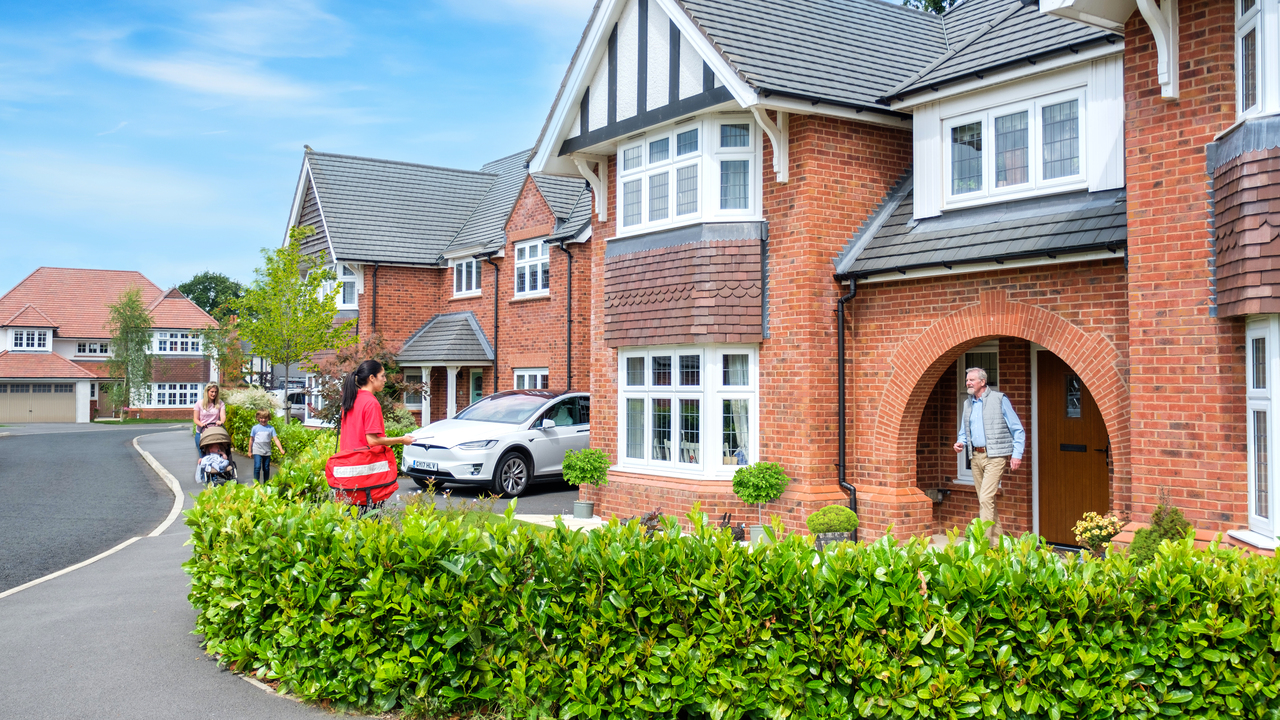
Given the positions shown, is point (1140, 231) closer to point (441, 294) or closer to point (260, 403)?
point (441, 294)

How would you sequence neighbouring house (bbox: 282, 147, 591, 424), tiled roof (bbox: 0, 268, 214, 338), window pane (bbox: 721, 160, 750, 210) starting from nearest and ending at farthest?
window pane (bbox: 721, 160, 750, 210) < neighbouring house (bbox: 282, 147, 591, 424) < tiled roof (bbox: 0, 268, 214, 338)

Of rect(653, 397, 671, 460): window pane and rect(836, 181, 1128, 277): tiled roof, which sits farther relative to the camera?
rect(653, 397, 671, 460): window pane

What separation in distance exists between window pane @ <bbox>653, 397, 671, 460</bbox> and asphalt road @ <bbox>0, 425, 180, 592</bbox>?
6.88 meters

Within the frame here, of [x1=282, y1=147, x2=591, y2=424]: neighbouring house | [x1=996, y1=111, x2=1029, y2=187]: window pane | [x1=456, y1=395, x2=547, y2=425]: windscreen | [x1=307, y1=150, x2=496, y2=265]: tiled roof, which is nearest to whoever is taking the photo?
[x1=996, y1=111, x2=1029, y2=187]: window pane

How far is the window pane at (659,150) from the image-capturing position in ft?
40.8

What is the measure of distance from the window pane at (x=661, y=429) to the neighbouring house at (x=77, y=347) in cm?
5385

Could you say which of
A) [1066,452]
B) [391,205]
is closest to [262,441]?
[1066,452]

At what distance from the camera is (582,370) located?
67.6 ft

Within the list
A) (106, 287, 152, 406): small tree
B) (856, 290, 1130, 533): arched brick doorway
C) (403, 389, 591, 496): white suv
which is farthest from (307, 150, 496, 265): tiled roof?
(106, 287, 152, 406): small tree

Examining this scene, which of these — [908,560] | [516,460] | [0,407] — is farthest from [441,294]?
[0,407]

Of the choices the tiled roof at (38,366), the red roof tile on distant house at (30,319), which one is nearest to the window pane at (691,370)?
the tiled roof at (38,366)

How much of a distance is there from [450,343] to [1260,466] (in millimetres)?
19074

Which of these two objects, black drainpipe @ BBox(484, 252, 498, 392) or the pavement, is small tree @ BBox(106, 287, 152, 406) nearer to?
black drainpipe @ BBox(484, 252, 498, 392)

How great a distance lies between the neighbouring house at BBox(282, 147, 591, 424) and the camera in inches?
835
